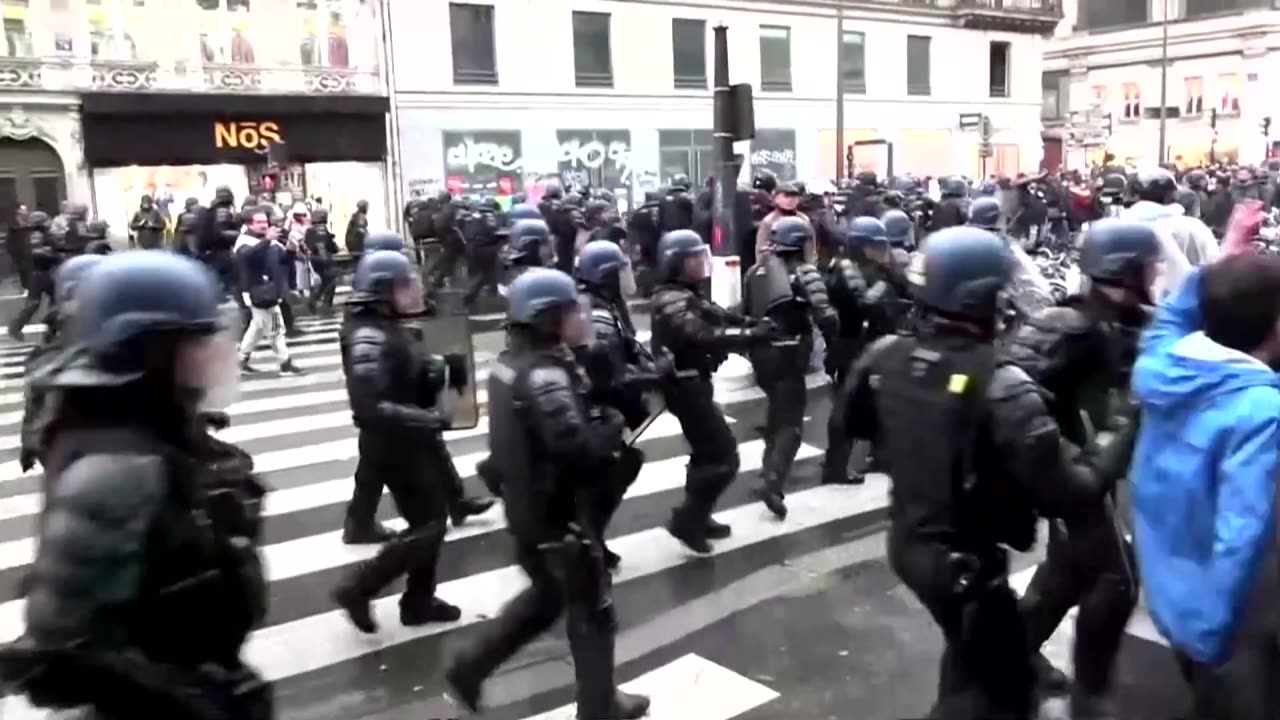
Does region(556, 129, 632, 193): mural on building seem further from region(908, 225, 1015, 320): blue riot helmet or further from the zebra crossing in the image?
region(908, 225, 1015, 320): blue riot helmet

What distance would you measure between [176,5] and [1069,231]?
740 inches

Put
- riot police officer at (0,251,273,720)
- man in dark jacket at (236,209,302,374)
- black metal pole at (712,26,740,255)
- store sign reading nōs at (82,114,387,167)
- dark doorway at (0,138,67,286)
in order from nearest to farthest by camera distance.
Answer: riot police officer at (0,251,273,720)
black metal pole at (712,26,740,255)
man in dark jacket at (236,209,302,374)
dark doorway at (0,138,67,286)
store sign reading nōs at (82,114,387,167)

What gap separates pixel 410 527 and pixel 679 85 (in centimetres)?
2933

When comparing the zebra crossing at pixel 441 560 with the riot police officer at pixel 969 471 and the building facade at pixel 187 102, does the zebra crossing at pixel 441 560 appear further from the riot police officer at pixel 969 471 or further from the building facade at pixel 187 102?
the building facade at pixel 187 102

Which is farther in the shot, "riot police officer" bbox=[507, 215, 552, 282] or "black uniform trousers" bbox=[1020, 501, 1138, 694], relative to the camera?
"riot police officer" bbox=[507, 215, 552, 282]

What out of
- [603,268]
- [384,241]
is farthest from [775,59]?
[603,268]

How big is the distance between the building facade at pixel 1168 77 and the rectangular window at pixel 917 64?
9.10 meters

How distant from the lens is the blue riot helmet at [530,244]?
7.66 m

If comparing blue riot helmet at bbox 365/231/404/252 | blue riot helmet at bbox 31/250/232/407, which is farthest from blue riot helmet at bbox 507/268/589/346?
blue riot helmet at bbox 365/231/404/252

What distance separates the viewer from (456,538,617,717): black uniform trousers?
4.29 metres

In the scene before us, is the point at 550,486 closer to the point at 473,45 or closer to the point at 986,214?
the point at 986,214

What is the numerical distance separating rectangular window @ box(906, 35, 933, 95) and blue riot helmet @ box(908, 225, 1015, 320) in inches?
1459

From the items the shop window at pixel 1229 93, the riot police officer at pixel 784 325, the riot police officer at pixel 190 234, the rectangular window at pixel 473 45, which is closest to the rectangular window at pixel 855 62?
the rectangular window at pixel 473 45

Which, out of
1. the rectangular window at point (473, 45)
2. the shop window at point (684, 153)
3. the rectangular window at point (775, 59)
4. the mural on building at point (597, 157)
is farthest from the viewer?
the rectangular window at point (775, 59)
